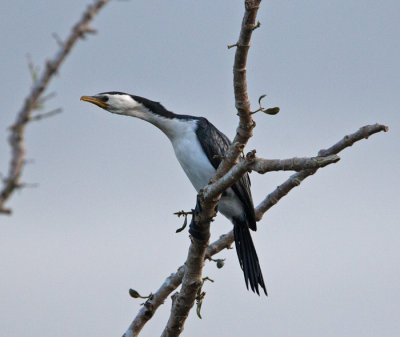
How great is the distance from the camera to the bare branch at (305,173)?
4.11 m

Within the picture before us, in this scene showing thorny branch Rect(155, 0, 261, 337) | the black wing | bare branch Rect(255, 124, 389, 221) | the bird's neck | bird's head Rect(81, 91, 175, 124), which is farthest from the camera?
the bird's neck

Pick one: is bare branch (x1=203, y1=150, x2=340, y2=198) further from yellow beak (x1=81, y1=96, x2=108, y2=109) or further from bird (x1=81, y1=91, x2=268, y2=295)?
yellow beak (x1=81, y1=96, x2=108, y2=109)

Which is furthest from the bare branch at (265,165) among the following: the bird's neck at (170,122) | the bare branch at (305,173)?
the bird's neck at (170,122)

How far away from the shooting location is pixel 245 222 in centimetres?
722

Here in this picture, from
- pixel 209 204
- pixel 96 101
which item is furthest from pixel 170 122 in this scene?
pixel 209 204

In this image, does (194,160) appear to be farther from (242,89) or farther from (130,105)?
(242,89)

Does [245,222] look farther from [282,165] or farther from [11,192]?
[11,192]

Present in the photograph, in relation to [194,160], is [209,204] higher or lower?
lower

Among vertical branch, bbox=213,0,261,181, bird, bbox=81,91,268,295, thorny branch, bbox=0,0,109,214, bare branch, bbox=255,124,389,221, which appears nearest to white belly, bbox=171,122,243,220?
bird, bbox=81,91,268,295

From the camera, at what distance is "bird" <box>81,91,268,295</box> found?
706cm

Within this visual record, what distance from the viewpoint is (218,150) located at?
7.27 m

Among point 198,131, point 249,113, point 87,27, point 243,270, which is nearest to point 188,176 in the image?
point 198,131

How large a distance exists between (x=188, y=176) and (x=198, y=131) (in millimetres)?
567

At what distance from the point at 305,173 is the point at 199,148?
75.1 inches
